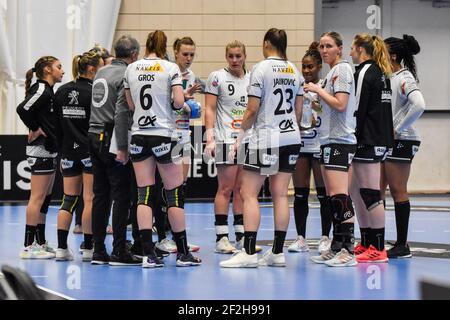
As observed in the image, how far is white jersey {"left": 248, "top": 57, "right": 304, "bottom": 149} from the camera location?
280 inches

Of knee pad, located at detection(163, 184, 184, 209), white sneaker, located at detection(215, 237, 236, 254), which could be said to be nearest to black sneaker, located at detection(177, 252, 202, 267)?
knee pad, located at detection(163, 184, 184, 209)

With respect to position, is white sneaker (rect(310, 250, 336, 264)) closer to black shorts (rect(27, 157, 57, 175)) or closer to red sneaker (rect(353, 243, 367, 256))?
red sneaker (rect(353, 243, 367, 256))

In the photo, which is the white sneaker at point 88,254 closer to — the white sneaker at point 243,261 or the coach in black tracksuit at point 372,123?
the white sneaker at point 243,261

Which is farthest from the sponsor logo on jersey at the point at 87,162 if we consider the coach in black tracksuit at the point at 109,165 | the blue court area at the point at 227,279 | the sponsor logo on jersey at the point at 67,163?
the blue court area at the point at 227,279

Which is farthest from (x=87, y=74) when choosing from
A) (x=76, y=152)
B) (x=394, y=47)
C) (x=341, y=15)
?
(x=341, y=15)

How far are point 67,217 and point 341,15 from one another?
414 inches

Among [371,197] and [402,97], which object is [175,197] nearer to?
[371,197]

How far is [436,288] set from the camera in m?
2.08

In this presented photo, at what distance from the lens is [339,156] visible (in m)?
7.32

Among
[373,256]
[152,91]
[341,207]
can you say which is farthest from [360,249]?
[152,91]

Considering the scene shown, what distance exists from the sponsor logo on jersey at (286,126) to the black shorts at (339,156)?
42cm

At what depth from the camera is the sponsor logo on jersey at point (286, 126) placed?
281 inches

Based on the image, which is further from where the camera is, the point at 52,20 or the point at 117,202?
the point at 52,20

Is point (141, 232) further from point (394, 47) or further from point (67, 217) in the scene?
point (394, 47)
